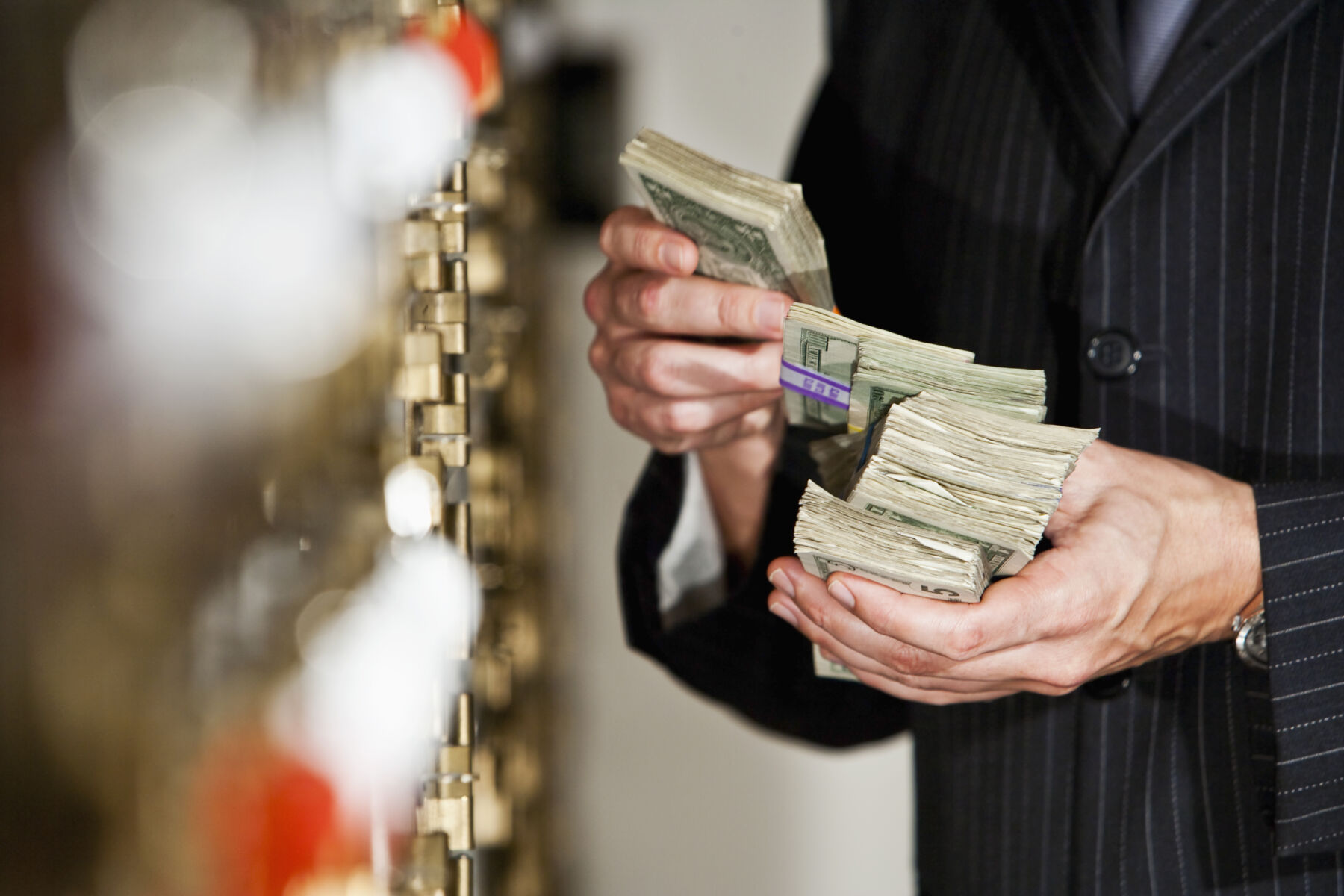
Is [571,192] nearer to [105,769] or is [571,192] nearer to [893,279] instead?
[893,279]

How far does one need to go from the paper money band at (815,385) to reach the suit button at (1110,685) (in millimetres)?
308

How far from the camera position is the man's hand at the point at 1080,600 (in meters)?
0.43

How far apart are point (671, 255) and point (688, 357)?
0.07 meters

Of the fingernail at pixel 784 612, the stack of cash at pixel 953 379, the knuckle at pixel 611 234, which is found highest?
the knuckle at pixel 611 234

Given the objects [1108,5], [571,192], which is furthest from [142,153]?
[1108,5]

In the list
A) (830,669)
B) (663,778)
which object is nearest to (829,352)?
(830,669)

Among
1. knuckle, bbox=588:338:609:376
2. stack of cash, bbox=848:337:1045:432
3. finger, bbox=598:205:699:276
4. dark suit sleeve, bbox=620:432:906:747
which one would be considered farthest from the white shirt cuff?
stack of cash, bbox=848:337:1045:432

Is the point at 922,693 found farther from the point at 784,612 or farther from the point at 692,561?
the point at 692,561

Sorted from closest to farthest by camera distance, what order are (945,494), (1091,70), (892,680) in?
(945,494), (892,680), (1091,70)

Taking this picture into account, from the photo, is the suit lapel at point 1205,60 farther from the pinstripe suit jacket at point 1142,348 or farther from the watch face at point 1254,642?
the watch face at point 1254,642

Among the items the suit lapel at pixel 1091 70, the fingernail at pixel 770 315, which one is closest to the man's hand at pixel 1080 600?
the fingernail at pixel 770 315

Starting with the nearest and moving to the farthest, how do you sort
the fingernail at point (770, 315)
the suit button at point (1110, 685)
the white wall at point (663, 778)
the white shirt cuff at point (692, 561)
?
the fingernail at point (770, 315) → the suit button at point (1110, 685) → the white shirt cuff at point (692, 561) → the white wall at point (663, 778)

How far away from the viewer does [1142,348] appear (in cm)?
59

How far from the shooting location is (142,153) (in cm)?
70
